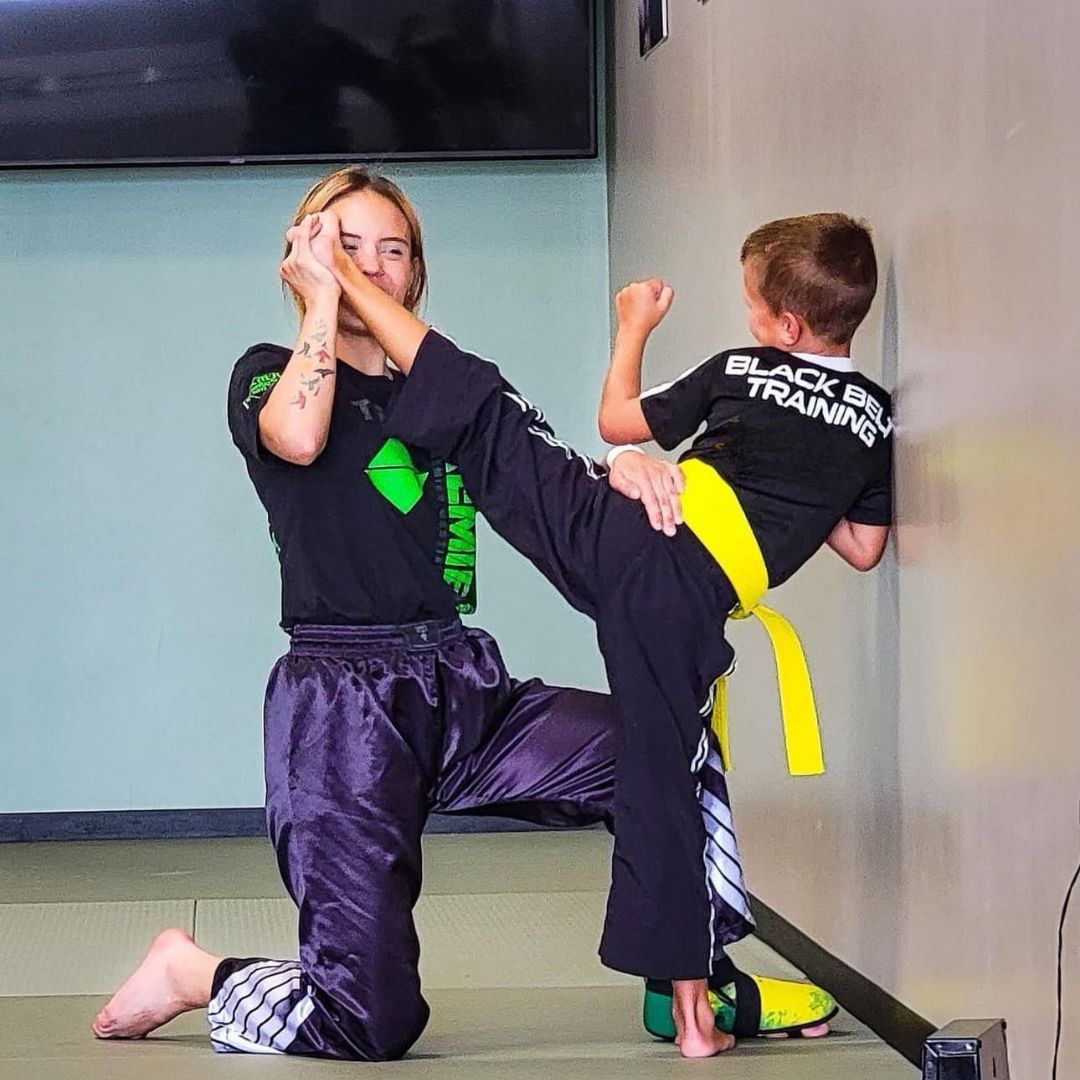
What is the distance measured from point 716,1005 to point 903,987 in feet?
0.77

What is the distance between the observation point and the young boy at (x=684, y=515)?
225 cm

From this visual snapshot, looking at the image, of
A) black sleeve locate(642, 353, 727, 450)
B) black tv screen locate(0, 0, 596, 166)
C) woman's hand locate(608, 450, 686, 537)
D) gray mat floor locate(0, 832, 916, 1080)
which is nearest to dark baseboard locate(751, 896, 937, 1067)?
gray mat floor locate(0, 832, 916, 1080)

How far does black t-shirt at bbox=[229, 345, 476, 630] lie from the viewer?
2.33 metres

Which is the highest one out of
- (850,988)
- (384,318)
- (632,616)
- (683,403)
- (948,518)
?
(384,318)

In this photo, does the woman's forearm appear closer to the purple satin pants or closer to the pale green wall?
the purple satin pants

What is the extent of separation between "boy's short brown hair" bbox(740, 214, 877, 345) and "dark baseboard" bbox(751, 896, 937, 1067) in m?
0.85

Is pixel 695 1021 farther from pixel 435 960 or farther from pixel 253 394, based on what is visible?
pixel 253 394

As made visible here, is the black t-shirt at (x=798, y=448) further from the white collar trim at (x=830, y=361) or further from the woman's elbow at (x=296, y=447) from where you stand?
the woman's elbow at (x=296, y=447)

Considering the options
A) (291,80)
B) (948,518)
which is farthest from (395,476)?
(291,80)

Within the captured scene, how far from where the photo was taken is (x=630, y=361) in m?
2.51

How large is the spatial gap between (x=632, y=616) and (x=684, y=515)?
14cm

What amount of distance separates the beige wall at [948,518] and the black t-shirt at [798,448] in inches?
2.0

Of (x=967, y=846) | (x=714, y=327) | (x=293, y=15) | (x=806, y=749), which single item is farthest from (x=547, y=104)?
(x=967, y=846)

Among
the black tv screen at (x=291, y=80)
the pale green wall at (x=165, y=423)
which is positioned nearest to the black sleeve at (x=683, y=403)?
the black tv screen at (x=291, y=80)
